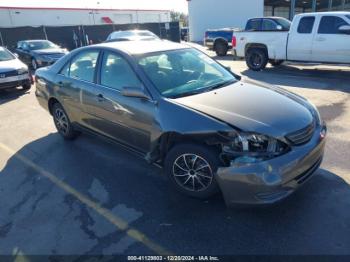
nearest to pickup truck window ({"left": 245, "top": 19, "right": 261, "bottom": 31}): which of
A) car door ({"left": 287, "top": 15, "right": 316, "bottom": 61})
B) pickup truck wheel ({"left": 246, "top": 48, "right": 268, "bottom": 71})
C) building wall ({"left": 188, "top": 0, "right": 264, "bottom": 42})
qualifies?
pickup truck wheel ({"left": 246, "top": 48, "right": 268, "bottom": 71})

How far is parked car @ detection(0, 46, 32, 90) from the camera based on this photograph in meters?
9.73

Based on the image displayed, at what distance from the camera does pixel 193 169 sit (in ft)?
11.3

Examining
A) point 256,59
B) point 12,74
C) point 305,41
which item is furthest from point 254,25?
point 12,74

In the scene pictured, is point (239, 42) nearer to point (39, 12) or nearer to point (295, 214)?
point (295, 214)

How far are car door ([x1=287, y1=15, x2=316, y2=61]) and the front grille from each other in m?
7.80

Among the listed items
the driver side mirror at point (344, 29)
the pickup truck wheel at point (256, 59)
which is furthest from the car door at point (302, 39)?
the pickup truck wheel at point (256, 59)

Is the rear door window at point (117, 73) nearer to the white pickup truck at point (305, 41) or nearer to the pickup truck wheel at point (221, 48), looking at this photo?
the white pickup truck at point (305, 41)

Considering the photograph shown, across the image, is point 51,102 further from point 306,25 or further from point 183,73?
point 306,25

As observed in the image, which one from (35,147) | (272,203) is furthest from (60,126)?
(272,203)

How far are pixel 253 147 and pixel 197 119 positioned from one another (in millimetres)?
628

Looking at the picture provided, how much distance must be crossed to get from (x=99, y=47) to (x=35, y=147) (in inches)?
89.3

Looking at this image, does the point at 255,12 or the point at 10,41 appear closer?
the point at 10,41

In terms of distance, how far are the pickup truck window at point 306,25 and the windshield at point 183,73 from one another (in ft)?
22.5

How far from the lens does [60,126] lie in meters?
5.70
